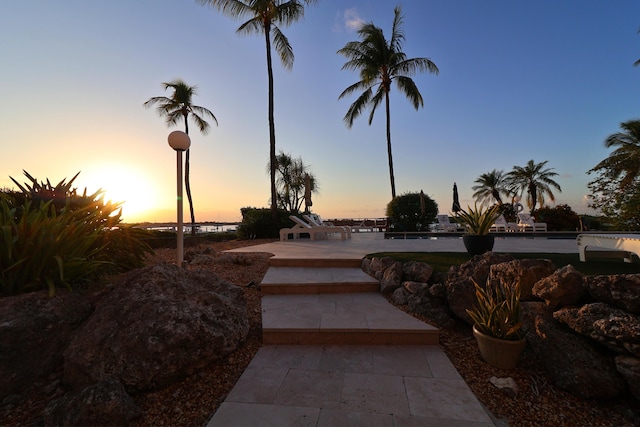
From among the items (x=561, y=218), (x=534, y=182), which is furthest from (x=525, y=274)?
(x=534, y=182)

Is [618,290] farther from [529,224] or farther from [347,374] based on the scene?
[529,224]

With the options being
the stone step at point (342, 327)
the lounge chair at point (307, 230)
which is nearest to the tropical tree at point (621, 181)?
the lounge chair at point (307, 230)

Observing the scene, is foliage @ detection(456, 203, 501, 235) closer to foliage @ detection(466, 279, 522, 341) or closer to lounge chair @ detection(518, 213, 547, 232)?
foliage @ detection(466, 279, 522, 341)

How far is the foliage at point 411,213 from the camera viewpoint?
12.2m

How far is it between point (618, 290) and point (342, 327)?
2343 millimetres

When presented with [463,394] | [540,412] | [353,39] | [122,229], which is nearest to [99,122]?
[122,229]

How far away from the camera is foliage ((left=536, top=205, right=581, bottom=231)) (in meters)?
15.1

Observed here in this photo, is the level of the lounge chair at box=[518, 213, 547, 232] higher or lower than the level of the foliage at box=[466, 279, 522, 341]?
higher

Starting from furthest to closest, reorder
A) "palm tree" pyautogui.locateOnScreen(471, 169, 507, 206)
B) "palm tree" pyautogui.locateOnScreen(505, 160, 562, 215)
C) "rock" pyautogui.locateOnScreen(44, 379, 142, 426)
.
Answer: "palm tree" pyautogui.locateOnScreen(471, 169, 507, 206), "palm tree" pyautogui.locateOnScreen(505, 160, 562, 215), "rock" pyautogui.locateOnScreen(44, 379, 142, 426)

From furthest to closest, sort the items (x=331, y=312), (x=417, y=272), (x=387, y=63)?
1. (x=387, y=63)
2. (x=417, y=272)
3. (x=331, y=312)

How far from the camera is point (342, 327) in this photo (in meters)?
2.81

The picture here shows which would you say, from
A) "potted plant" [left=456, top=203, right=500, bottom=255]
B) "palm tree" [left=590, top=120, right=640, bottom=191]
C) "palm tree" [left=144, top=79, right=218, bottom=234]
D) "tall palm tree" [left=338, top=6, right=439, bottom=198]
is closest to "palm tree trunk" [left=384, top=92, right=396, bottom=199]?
"tall palm tree" [left=338, top=6, right=439, bottom=198]

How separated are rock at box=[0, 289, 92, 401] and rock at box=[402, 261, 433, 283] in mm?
3744

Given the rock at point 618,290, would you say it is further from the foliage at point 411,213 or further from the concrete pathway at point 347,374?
the foliage at point 411,213
